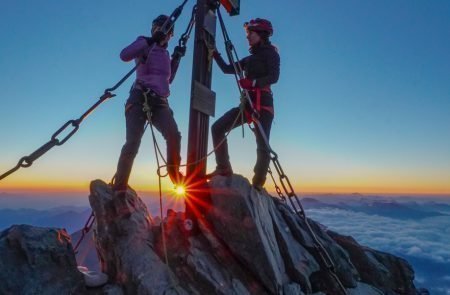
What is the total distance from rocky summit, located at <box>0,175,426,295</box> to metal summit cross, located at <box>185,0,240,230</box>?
280mm

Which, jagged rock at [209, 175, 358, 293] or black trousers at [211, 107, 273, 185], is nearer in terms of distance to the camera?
jagged rock at [209, 175, 358, 293]

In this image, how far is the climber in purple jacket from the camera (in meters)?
7.20

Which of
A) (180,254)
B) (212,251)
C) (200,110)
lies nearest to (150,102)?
(200,110)

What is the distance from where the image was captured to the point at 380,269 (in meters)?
11.1

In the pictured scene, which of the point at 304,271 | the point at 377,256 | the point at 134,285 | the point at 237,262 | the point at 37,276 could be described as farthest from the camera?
the point at 377,256

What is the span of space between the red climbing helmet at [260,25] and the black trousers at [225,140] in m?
2.23

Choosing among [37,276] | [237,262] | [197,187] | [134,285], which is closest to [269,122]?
[197,187]

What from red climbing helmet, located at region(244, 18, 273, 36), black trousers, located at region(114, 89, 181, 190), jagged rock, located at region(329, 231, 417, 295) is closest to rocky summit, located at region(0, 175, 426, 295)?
black trousers, located at region(114, 89, 181, 190)

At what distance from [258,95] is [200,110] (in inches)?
64.6

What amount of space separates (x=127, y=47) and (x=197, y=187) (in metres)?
3.72

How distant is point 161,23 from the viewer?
766 cm

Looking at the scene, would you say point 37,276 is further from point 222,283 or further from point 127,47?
point 127,47

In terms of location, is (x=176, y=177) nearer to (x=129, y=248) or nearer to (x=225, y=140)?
(x=225, y=140)

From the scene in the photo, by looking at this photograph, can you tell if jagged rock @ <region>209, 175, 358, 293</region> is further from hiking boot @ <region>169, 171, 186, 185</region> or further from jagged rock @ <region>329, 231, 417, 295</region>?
jagged rock @ <region>329, 231, 417, 295</region>
